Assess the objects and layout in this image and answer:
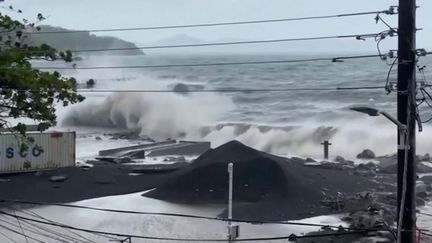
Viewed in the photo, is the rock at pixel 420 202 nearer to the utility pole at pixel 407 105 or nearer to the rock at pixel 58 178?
the rock at pixel 58 178

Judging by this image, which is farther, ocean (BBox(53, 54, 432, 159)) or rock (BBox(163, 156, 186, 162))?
ocean (BBox(53, 54, 432, 159))

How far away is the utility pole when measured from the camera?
11.6 metres

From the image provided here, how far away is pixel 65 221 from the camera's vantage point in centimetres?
2492

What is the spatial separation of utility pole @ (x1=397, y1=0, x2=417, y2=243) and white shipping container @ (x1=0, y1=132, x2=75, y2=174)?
23718mm

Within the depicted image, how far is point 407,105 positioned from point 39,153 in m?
25.5

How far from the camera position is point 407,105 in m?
11.7

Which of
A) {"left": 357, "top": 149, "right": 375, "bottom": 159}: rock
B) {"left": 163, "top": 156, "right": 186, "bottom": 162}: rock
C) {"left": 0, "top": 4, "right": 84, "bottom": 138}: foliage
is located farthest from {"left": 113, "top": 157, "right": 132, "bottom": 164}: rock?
{"left": 0, "top": 4, "right": 84, "bottom": 138}: foliage

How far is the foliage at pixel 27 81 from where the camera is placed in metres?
14.4

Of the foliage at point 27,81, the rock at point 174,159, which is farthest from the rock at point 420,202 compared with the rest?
the foliage at point 27,81

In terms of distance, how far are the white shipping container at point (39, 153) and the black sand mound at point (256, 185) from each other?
6704 millimetres

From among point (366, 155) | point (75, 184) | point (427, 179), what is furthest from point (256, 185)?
point (366, 155)

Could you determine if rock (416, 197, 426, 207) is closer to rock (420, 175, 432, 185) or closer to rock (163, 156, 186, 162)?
rock (420, 175, 432, 185)

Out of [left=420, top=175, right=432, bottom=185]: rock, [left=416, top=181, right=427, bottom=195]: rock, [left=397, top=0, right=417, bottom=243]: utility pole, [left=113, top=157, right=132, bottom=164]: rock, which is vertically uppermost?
[left=397, top=0, right=417, bottom=243]: utility pole

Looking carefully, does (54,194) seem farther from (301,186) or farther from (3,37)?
(3,37)
